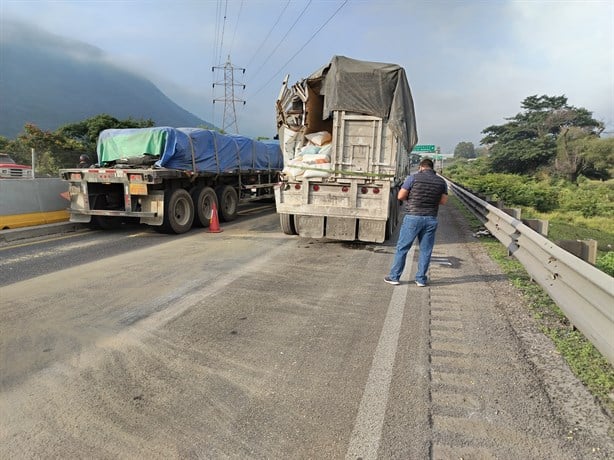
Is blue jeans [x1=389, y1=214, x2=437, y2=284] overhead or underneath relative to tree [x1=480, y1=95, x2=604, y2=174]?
underneath

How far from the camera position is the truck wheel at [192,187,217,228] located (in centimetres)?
1086

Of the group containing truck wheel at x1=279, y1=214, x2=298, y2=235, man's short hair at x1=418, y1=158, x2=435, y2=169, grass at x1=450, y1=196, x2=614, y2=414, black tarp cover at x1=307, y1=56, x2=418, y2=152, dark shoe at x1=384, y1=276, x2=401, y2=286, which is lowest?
dark shoe at x1=384, y1=276, x2=401, y2=286

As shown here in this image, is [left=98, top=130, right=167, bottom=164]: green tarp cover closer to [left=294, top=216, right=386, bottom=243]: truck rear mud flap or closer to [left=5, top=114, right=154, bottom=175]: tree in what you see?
[left=294, top=216, right=386, bottom=243]: truck rear mud flap

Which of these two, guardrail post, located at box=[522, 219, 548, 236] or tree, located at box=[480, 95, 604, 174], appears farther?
tree, located at box=[480, 95, 604, 174]

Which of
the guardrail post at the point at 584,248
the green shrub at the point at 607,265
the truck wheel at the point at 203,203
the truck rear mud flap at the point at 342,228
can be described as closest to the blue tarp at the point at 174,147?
the truck wheel at the point at 203,203

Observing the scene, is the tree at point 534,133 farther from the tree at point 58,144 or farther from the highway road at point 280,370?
the highway road at point 280,370

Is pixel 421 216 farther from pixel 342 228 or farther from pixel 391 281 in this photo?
pixel 342 228

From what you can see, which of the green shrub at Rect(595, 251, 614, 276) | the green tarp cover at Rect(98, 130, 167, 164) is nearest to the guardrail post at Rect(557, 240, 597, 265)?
the green shrub at Rect(595, 251, 614, 276)

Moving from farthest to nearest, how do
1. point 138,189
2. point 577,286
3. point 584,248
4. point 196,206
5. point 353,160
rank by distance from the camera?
point 196,206
point 138,189
point 353,160
point 584,248
point 577,286

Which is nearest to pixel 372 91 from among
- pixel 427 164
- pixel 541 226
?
pixel 427 164

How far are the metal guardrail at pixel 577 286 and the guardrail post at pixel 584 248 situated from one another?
1.12 feet

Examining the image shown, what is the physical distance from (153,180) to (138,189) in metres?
0.45

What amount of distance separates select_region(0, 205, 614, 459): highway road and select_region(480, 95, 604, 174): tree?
5344 centimetres

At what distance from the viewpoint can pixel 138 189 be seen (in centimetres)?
919
